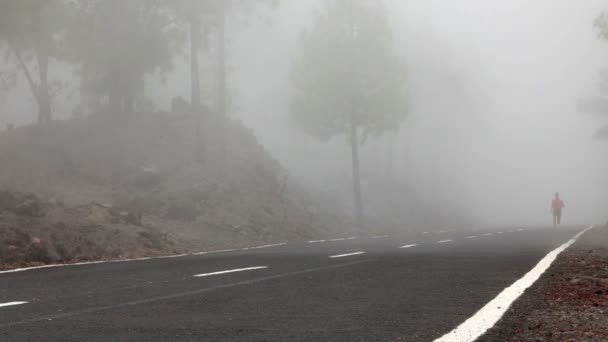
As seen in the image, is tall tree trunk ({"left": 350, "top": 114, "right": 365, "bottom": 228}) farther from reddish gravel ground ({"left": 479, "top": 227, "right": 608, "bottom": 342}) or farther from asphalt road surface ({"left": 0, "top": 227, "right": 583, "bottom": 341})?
reddish gravel ground ({"left": 479, "top": 227, "right": 608, "bottom": 342})

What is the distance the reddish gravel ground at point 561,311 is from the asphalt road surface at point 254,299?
0.39 metres

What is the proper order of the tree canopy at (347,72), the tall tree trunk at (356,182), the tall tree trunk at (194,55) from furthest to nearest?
the tree canopy at (347,72)
the tall tree trunk at (356,182)
the tall tree trunk at (194,55)

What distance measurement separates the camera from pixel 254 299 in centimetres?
738

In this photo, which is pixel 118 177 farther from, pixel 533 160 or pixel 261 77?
pixel 533 160

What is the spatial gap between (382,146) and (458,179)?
19239 millimetres

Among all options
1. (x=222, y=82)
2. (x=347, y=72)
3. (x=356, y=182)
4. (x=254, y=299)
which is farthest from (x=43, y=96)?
(x=254, y=299)

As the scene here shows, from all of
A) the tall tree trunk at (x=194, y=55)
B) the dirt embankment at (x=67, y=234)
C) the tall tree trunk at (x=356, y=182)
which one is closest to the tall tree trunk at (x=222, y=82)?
the tall tree trunk at (x=194, y=55)

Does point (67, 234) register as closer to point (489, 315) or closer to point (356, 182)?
point (489, 315)

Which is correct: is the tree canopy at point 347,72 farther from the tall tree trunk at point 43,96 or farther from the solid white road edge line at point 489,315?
the solid white road edge line at point 489,315

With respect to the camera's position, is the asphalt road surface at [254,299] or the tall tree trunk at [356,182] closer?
the asphalt road surface at [254,299]

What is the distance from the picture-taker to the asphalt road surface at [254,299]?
5508 millimetres

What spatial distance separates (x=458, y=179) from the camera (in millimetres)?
80312

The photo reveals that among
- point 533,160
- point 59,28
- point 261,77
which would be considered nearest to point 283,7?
point 261,77

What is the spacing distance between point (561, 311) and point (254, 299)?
281 cm
